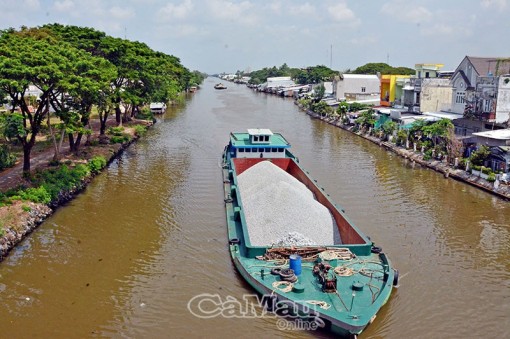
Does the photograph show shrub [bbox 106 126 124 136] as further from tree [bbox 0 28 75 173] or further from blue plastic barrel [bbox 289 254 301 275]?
blue plastic barrel [bbox 289 254 301 275]

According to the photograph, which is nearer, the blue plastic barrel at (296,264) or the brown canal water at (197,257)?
the brown canal water at (197,257)

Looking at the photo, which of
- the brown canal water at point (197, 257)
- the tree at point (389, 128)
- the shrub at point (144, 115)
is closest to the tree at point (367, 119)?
the tree at point (389, 128)

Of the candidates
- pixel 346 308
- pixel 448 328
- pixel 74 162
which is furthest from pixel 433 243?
pixel 74 162

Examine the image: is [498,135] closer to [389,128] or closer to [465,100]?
[465,100]

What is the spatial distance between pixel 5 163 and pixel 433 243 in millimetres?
24085

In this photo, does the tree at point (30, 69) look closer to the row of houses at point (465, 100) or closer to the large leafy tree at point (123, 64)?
the large leafy tree at point (123, 64)

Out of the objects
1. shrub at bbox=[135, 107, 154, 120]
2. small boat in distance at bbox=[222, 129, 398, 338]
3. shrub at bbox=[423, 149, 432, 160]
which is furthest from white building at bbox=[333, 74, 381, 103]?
small boat in distance at bbox=[222, 129, 398, 338]

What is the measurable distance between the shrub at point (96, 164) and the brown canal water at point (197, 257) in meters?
0.78

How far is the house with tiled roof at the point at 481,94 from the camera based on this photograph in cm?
3788

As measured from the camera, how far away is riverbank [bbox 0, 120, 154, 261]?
20.3m

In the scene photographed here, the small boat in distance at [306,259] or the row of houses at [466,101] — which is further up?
the row of houses at [466,101]

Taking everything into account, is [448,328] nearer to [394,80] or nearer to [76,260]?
[76,260]

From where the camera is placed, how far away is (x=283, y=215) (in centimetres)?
2011

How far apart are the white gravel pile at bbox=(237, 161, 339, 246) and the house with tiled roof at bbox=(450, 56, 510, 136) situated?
2086 centimetres
